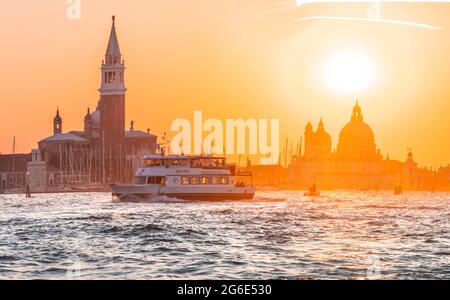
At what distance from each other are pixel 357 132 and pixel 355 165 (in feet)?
16.8

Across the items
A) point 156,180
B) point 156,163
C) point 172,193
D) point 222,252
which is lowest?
point 222,252

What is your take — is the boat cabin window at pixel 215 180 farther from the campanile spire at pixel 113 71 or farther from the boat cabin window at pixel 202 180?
the campanile spire at pixel 113 71

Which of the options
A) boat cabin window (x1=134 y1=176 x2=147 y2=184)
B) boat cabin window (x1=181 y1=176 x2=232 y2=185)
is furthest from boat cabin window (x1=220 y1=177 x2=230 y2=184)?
boat cabin window (x1=134 y1=176 x2=147 y2=184)

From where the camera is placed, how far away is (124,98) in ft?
Result: 355

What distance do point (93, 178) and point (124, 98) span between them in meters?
10.9

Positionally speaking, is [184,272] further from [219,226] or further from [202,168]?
[202,168]

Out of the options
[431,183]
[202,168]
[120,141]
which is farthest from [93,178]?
[431,183]

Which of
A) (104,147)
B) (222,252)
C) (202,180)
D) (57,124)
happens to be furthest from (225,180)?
(57,124)

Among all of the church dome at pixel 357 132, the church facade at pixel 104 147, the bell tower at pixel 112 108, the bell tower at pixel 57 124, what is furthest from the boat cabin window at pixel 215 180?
the church dome at pixel 357 132

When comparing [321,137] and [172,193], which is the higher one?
[321,137]

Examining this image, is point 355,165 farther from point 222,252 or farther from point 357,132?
point 222,252

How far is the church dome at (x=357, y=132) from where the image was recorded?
145 meters

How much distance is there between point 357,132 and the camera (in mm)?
144500
